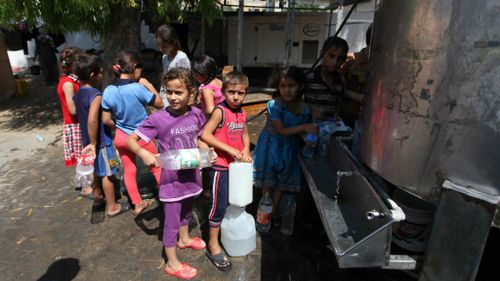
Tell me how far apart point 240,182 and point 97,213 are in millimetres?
1979

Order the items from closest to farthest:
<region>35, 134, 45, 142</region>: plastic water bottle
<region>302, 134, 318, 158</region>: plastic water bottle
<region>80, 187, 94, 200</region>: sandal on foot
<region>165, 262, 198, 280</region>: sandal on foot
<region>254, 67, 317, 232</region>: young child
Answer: <region>165, 262, 198, 280</region>: sandal on foot
<region>302, 134, 318, 158</region>: plastic water bottle
<region>254, 67, 317, 232</region>: young child
<region>80, 187, 94, 200</region>: sandal on foot
<region>35, 134, 45, 142</region>: plastic water bottle

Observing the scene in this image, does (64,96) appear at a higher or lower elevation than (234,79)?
lower

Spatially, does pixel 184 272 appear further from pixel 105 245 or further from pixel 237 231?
pixel 105 245

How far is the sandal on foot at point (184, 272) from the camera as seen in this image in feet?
8.91

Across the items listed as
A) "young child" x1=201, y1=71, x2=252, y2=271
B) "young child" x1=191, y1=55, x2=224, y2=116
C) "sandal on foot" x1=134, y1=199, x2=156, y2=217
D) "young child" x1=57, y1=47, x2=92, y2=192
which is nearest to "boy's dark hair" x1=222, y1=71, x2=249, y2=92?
"young child" x1=201, y1=71, x2=252, y2=271

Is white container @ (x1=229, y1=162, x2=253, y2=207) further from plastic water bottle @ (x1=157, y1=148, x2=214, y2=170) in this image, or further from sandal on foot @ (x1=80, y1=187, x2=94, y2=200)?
sandal on foot @ (x1=80, y1=187, x2=94, y2=200)

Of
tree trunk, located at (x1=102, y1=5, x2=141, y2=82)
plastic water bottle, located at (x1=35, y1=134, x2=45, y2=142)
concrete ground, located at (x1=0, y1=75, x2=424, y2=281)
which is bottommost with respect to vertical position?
concrete ground, located at (x1=0, y1=75, x2=424, y2=281)

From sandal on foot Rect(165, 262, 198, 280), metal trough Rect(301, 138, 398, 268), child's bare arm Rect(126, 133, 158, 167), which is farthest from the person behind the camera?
sandal on foot Rect(165, 262, 198, 280)

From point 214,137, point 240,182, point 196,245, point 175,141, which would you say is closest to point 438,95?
point 240,182

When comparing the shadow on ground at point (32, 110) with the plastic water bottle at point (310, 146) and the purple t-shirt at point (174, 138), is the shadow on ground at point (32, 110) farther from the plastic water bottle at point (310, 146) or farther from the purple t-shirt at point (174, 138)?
the plastic water bottle at point (310, 146)

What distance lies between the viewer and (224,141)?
279 cm

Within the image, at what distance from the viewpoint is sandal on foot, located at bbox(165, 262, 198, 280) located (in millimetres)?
2715

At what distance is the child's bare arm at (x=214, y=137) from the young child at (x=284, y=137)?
0.55 meters

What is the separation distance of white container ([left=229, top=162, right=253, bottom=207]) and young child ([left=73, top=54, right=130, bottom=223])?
1.58 meters
